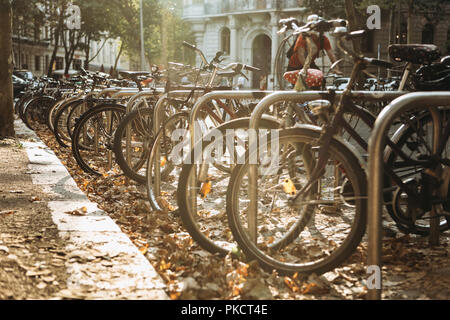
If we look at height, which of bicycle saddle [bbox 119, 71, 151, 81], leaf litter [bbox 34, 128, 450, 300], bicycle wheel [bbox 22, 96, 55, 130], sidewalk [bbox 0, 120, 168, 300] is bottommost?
leaf litter [bbox 34, 128, 450, 300]

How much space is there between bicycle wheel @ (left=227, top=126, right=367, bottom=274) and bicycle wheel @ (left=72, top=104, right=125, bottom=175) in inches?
137

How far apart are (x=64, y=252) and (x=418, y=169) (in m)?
2.16

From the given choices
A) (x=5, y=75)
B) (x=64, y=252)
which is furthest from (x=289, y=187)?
(x=5, y=75)

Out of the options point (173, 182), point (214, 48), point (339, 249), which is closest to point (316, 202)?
point (339, 249)

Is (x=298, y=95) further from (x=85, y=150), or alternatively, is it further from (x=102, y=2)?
Result: (x=102, y=2)

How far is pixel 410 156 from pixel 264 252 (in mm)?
1087

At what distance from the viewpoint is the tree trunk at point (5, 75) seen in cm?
1037

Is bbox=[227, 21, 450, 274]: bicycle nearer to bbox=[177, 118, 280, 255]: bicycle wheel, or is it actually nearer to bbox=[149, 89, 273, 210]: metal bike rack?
bbox=[177, 118, 280, 255]: bicycle wheel

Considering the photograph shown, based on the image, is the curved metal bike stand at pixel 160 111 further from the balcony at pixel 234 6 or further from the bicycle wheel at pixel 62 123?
the balcony at pixel 234 6

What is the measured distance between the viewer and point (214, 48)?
4694 centimetres

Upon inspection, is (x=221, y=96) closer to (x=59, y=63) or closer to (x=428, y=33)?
(x=428, y=33)

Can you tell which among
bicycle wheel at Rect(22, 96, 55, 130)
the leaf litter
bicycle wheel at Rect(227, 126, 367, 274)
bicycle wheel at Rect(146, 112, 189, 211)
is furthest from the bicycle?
bicycle wheel at Rect(22, 96, 55, 130)

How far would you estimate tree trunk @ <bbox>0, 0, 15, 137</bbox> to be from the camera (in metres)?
10.4
